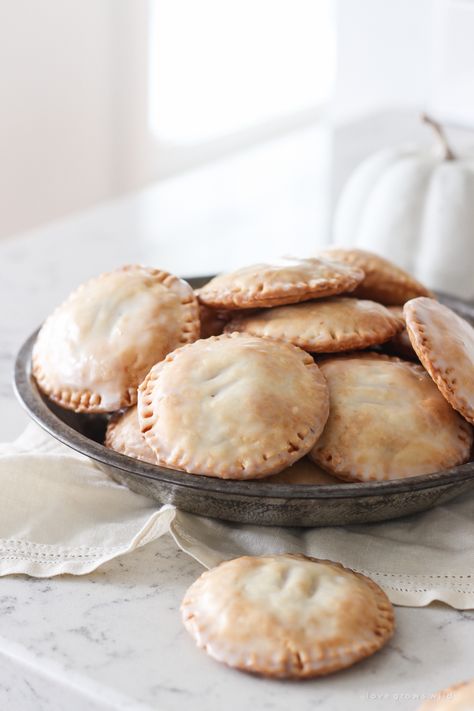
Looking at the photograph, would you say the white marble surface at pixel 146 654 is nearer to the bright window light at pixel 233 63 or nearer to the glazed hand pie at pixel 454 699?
the glazed hand pie at pixel 454 699

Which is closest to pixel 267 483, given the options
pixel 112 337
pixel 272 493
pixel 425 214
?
pixel 272 493

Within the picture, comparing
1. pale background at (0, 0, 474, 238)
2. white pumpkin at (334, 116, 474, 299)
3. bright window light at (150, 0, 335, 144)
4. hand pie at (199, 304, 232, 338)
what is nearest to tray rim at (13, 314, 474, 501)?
hand pie at (199, 304, 232, 338)

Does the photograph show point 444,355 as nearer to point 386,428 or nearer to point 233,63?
point 386,428

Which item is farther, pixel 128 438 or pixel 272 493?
pixel 128 438

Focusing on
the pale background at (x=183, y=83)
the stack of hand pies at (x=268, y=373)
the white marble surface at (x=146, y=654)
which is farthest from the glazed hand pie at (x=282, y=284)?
the pale background at (x=183, y=83)

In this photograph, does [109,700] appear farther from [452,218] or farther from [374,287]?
[452,218]
